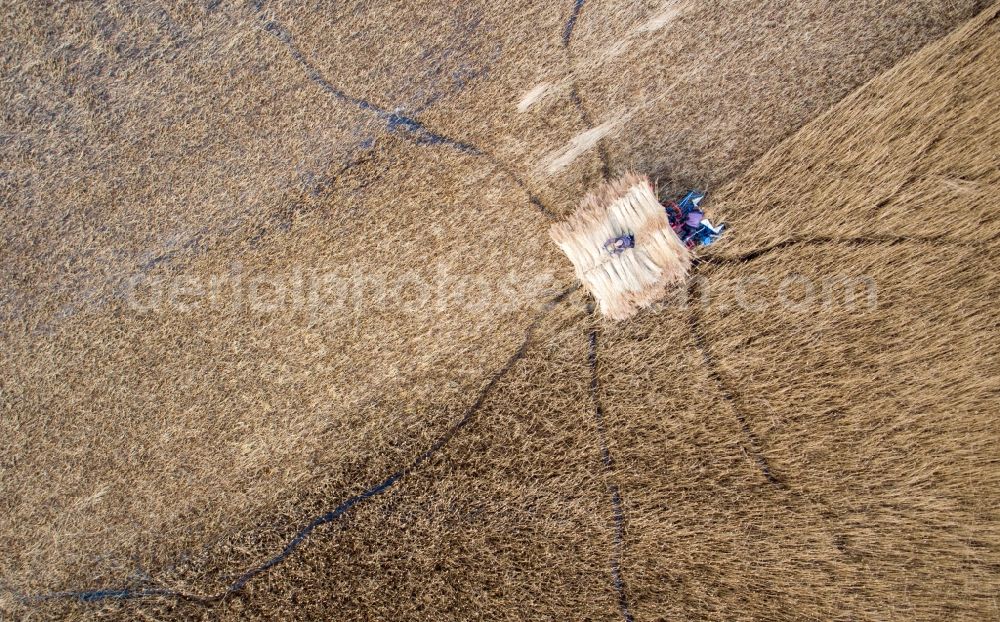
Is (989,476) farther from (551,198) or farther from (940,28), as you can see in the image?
(551,198)

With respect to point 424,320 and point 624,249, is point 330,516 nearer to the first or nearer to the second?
point 424,320

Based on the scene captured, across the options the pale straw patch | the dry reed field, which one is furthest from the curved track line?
the pale straw patch

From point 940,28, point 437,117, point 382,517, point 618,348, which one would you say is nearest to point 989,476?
point 618,348

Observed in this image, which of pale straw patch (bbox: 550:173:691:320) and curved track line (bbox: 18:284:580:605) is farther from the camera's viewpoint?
curved track line (bbox: 18:284:580:605)

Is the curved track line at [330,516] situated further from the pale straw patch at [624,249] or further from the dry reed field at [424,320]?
the pale straw patch at [624,249]

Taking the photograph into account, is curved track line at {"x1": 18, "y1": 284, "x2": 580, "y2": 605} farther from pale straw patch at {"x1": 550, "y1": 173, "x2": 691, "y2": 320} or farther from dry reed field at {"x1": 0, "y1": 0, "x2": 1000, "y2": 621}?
pale straw patch at {"x1": 550, "y1": 173, "x2": 691, "y2": 320}

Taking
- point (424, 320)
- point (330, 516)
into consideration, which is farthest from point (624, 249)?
point (330, 516)

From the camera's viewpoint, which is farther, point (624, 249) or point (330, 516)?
point (330, 516)

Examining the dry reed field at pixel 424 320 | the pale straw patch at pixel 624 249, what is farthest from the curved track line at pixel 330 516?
the pale straw patch at pixel 624 249
